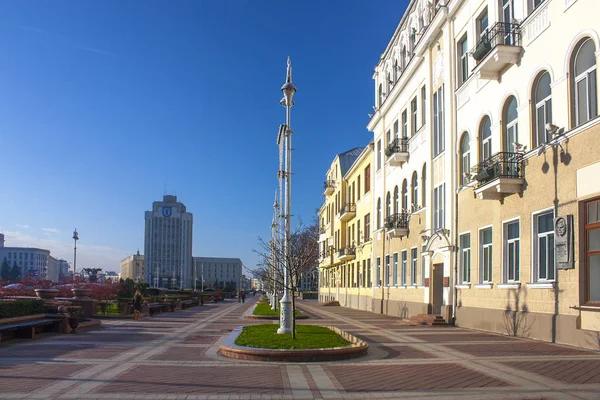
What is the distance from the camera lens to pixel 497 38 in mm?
20266

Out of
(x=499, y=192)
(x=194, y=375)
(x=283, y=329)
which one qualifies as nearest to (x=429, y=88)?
(x=499, y=192)

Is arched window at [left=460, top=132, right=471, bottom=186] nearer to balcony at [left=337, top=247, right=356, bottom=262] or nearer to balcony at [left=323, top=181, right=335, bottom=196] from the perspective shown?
balcony at [left=337, top=247, right=356, bottom=262]

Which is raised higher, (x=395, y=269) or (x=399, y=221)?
(x=399, y=221)

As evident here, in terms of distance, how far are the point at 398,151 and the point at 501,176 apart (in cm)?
1526

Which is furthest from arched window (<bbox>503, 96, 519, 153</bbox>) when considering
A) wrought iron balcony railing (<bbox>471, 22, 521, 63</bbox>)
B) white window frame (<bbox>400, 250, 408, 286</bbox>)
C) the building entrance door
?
white window frame (<bbox>400, 250, 408, 286</bbox>)

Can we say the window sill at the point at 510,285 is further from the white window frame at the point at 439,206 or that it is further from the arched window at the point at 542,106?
the white window frame at the point at 439,206

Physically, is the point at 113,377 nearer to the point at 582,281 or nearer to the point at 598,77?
the point at 582,281

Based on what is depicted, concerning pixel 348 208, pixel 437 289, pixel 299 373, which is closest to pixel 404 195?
pixel 437 289

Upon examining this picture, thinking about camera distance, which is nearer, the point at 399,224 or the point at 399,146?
the point at 399,224

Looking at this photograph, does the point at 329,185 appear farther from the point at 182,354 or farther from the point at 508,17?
the point at 182,354

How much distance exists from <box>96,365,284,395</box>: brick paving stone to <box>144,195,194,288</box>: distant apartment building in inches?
6650

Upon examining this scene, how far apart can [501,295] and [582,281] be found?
510cm

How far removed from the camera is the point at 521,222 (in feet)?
61.9

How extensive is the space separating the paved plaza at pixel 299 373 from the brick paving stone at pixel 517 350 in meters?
0.02
